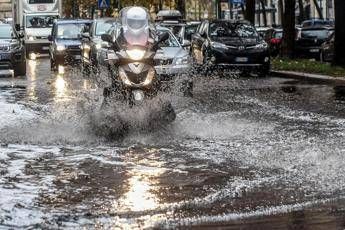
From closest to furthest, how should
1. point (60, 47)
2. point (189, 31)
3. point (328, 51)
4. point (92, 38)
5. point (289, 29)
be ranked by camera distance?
point (92, 38)
point (328, 51)
point (289, 29)
point (60, 47)
point (189, 31)

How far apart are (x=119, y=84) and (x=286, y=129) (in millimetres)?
2590

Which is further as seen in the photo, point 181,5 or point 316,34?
point 181,5

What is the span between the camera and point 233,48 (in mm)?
30188

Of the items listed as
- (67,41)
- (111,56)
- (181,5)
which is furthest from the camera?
(181,5)

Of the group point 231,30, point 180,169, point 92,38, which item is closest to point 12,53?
point 92,38

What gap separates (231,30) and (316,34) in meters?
9.15

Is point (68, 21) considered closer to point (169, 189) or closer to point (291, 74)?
point (291, 74)

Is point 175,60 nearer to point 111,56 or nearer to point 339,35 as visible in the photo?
point 339,35

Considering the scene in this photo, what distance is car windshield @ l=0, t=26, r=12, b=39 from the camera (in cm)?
3125

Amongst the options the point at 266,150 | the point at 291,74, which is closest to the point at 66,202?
the point at 266,150

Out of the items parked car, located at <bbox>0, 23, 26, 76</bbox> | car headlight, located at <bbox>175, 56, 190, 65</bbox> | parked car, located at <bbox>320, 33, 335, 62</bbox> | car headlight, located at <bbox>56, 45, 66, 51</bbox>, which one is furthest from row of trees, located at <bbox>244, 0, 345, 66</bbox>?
parked car, located at <bbox>0, 23, 26, 76</bbox>

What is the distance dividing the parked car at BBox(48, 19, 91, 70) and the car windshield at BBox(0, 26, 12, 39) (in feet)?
9.82

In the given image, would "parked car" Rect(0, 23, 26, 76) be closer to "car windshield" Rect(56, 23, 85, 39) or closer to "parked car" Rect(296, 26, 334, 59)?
"car windshield" Rect(56, 23, 85, 39)

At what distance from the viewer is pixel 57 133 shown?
44.7ft
